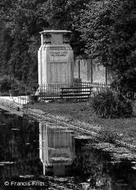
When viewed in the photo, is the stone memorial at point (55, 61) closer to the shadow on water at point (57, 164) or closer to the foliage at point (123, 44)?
the foliage at point (123, 44)

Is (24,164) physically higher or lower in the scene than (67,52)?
lower

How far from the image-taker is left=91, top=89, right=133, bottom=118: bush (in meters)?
22.9

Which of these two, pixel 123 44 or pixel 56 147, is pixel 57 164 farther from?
pixel 123 44

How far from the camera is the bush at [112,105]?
2291cm

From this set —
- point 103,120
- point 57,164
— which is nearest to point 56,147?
point 57,164

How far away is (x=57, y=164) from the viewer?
14094 millimetres

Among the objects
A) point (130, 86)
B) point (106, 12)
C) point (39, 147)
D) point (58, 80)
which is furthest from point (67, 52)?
point (39, 147)

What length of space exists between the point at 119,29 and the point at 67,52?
14.8 meters

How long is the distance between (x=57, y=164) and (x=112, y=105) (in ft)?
29.9

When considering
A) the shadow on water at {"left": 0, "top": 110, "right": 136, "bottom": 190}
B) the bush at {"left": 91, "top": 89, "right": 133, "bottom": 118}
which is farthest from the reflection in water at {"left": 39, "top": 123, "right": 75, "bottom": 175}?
the bush at {"left": 91, "top": 89, "right": 133, "bottom": 118}

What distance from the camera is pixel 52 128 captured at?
22500mm

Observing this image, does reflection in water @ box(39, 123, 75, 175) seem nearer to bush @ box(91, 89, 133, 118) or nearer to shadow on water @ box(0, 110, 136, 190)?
shadow on water @ box(0, 110, 136, 190)

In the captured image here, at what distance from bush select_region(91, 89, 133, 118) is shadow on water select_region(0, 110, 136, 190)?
8.97 ft

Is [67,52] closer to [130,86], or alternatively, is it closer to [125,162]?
[130,86]
